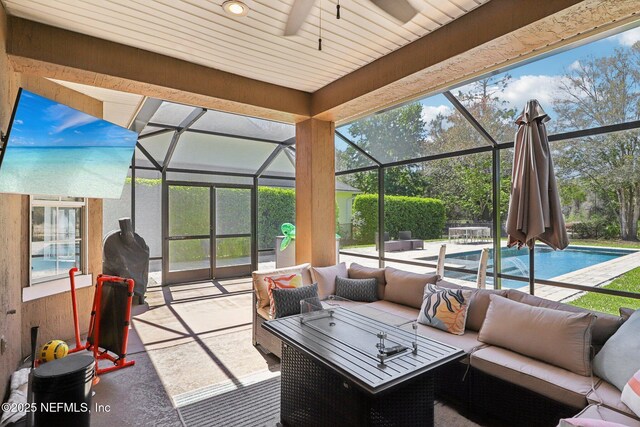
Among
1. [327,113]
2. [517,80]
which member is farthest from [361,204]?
[517,80]

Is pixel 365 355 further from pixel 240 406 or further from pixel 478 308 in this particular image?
pixel 478 308

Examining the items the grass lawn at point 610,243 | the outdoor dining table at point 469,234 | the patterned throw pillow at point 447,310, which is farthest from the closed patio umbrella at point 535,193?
the outdoor dining table at point 469,234

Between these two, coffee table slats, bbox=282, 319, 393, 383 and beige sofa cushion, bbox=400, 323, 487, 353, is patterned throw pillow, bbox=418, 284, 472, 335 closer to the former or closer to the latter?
beige sofa cushion, bbox=400, 323, 487, 353

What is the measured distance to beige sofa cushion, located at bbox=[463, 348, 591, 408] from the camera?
202cm

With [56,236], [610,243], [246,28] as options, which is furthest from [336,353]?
[56,236]

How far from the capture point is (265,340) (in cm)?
357

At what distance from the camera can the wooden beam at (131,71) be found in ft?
8.77

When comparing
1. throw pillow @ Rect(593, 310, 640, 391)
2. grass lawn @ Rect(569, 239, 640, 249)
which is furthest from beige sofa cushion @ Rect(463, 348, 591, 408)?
grass lawn @ Rect(569, 239, 640, 249)

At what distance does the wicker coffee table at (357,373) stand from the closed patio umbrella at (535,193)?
4.27 feet

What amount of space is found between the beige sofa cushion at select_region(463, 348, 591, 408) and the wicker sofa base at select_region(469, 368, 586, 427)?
0.04 metres

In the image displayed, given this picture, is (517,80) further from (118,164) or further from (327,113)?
(118,164)

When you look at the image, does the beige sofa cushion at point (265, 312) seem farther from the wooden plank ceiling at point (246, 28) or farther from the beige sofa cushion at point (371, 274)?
the wooden plank ceiling at point (246, 28)

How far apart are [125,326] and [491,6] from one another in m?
4.13

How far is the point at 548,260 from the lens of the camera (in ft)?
11.6
